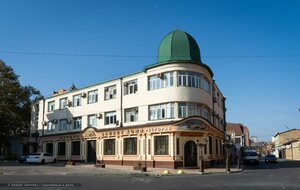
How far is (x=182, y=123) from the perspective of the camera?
33344 millimetres

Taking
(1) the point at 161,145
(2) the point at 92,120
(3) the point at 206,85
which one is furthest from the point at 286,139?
(1) the point at 161,145

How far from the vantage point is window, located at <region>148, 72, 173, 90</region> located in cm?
3525

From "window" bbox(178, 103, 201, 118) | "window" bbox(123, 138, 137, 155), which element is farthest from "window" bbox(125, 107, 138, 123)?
"window" bbox(178, 103, 201, 118)

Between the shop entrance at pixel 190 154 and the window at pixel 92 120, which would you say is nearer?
the shop entrance at pixel 190 154

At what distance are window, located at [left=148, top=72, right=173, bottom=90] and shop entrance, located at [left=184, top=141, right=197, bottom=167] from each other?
6153 millimetres

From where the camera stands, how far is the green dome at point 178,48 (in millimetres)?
36250

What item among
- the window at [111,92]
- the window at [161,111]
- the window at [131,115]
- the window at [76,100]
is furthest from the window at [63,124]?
the window at [161,111]

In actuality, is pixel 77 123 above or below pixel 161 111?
below

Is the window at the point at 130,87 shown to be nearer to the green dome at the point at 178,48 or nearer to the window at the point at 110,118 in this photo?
the window at the point at 110,118

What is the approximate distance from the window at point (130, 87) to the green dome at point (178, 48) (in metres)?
3.91

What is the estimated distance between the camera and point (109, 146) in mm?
40969

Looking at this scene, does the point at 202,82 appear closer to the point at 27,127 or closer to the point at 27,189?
the point at 27,189

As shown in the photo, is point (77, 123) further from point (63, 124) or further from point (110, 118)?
point (110, 118)

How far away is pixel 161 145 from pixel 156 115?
10.7 ft
